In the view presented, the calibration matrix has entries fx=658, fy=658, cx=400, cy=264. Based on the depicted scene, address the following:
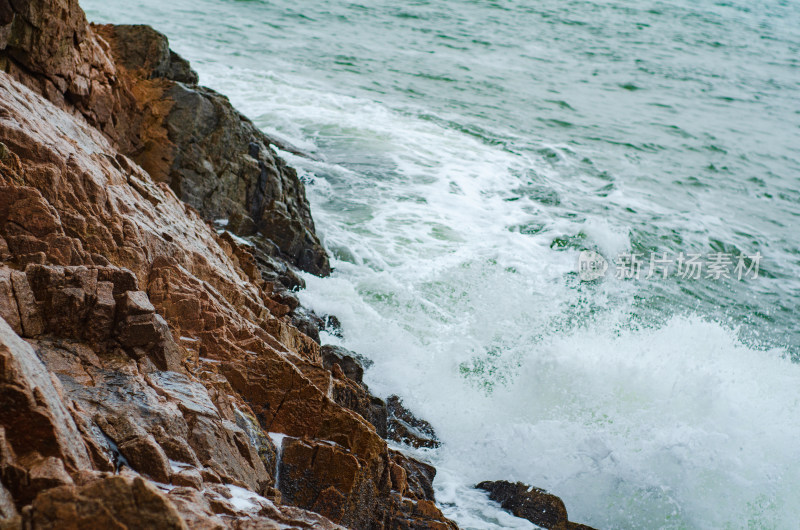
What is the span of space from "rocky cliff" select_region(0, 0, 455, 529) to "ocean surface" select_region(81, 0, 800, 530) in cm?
205

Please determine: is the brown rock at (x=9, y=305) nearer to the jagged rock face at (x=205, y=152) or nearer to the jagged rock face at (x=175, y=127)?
the jagged rock face at (x=175, y=127)

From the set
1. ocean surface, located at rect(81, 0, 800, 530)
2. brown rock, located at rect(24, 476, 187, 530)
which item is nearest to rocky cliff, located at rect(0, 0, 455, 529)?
brown rock, located at rect(24, 476, 187, 530)

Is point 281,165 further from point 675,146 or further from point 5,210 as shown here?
point 675,146

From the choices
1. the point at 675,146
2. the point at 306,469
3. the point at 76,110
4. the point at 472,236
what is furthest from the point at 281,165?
the point at 675,146

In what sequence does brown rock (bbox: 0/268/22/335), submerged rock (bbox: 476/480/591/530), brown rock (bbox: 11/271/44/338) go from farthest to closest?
submerged rock (bbox: 476/480/591/530) → brown rock (bbox: 11/271/44/338) → brown rock (bbox: 0/268/22/335)

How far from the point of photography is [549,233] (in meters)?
15.1

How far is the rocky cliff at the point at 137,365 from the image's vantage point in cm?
289

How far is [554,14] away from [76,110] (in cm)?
3268

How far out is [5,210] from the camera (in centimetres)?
457

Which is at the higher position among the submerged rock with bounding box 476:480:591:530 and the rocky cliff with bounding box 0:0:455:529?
the rocky cliff with bounding box 0:0:455:529

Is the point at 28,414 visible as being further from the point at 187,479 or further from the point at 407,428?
the point at 407,428

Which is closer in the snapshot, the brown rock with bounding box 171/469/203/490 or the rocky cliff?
the rocky cliff

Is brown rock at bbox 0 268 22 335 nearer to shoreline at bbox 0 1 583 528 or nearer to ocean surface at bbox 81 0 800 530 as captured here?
shoreline at bbox 0 1 583 528

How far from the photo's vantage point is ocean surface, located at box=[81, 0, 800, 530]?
342 inches
